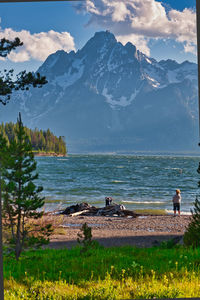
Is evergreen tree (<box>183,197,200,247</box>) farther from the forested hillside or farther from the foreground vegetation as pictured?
the forested hillside

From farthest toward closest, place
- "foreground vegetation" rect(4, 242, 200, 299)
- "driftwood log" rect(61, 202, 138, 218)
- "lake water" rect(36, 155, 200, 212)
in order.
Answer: "lake water" rect(36, 155, 200, 212) → "driftwood log" rect(61, 202, 138, 218) → "foreground vegetation" rect(4, 242, 200, 299)

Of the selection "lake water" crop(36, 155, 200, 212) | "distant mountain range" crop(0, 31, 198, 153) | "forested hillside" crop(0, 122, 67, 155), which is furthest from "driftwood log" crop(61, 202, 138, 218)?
"forested hillside" crop(0, 122, 67, 155)

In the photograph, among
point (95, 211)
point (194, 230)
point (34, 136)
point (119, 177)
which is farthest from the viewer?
point (119, 177)

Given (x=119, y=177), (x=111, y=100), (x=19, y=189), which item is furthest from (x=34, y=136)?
(x=119, y=177)

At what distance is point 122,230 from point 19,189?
2.00 m

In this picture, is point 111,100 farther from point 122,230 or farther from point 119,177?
point 119,177

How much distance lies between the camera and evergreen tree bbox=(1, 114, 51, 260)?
2.74 metres

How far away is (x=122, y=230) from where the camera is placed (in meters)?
4.30

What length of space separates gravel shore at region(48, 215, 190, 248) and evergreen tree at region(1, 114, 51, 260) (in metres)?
0.85

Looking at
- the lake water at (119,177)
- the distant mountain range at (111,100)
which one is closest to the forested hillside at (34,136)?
the distant mountain range at (111,100)

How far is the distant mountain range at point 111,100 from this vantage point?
163 inches

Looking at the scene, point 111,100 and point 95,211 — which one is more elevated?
point 111,100

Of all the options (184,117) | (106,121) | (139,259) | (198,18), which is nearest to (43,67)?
(106,121)

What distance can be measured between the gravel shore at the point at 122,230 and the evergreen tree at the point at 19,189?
850 mm
